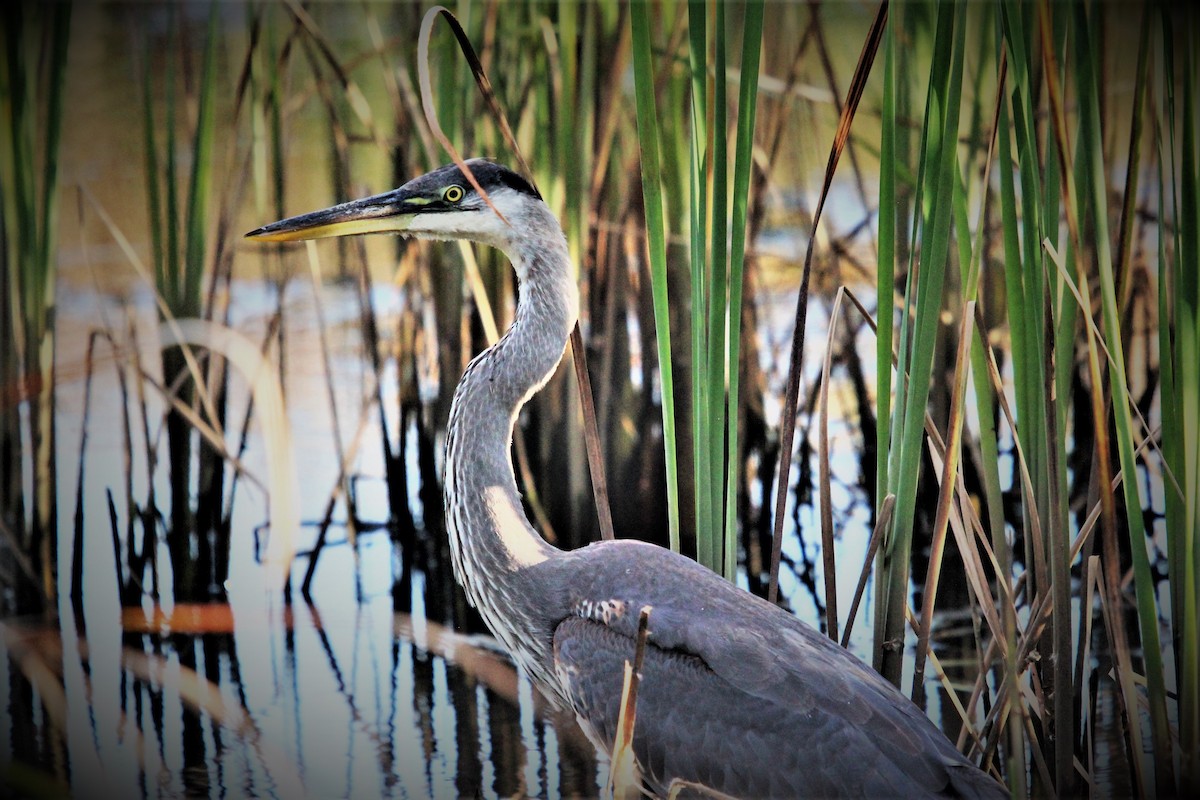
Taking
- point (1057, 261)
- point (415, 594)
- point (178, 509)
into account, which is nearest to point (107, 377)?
point (178, 509)

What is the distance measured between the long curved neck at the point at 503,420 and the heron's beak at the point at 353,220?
0.66ft

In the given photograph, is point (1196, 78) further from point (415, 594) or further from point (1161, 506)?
point (415, 594)

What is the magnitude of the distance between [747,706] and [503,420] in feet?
2.21

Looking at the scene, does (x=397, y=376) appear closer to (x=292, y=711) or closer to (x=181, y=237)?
(x=181, y=237)

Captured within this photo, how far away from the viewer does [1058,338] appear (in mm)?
1591

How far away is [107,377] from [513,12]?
4.06 feet

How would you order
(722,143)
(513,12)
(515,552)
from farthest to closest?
(513,12) → (515,552) → (722,143)

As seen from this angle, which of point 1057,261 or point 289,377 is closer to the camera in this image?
point 1057,261

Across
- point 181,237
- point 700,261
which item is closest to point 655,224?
point 700,261

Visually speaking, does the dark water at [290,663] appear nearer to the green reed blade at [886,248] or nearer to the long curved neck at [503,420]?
the long curved neck at [503,420]

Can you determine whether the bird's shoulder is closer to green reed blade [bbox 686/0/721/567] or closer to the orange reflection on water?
green reed blade [bbox 686/0/721/567]

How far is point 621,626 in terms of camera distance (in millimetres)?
1580

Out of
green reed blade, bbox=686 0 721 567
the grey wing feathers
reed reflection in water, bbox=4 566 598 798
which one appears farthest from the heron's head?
reed reflection in water, bbox=4 566 598 798

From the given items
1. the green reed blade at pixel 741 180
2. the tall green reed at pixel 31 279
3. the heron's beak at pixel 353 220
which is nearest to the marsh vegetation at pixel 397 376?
the tall green reed at pixel 31 279
